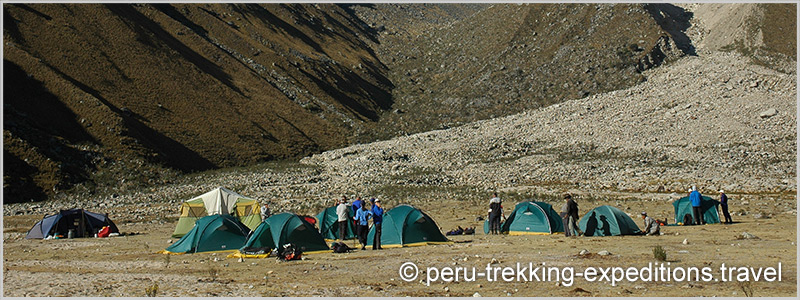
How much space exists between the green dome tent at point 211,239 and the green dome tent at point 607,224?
11.0 metres

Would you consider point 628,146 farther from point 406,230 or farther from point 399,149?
point 406,230

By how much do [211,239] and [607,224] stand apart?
1266 centimetres

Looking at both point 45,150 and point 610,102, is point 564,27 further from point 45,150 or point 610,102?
point 45,150

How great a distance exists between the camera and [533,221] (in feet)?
71.8

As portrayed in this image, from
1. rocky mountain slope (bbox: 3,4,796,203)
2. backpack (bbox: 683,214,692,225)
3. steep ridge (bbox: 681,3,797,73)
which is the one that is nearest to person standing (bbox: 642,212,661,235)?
backpack (bbox: 683,214,692,225)

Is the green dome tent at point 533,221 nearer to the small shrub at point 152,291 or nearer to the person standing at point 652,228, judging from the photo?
the person standing at point 652,228

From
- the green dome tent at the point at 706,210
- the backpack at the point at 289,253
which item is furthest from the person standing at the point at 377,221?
the green dome tent at the point at 706,210

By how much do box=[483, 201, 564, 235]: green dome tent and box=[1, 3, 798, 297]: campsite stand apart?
93mm

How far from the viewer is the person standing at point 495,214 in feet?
71.8

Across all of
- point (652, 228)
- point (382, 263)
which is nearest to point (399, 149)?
point (652, 228)

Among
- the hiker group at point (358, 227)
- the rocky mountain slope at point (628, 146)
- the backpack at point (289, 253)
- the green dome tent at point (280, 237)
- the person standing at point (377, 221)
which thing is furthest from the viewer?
the rocky mountain slope at point (628, 146)

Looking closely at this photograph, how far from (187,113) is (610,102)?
42234mm

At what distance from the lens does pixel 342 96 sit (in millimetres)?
80688

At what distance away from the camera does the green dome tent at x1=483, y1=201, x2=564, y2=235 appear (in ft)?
70.8
